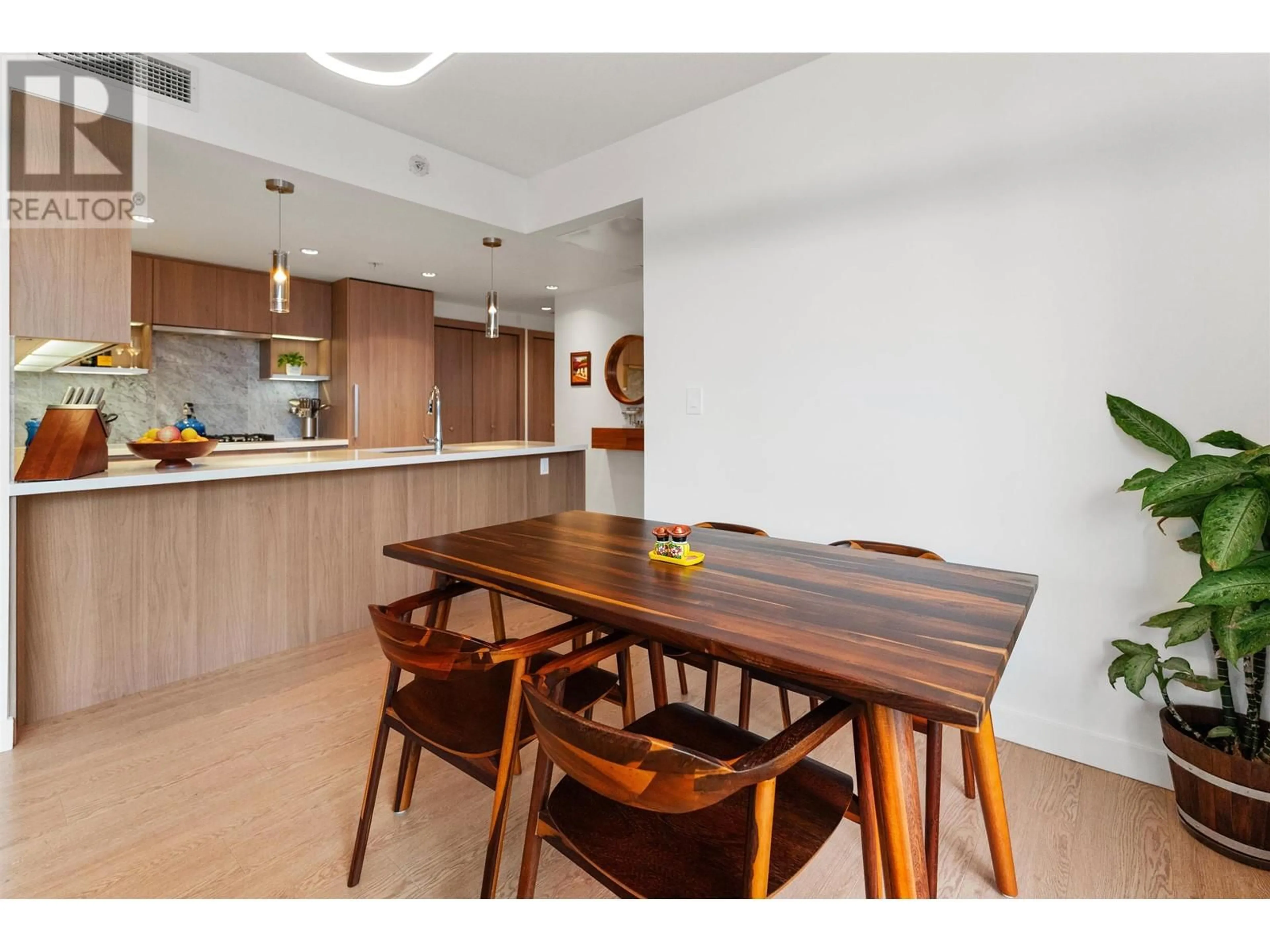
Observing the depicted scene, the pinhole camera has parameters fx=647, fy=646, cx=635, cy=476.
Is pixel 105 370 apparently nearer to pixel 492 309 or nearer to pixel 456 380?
pixel 456 380

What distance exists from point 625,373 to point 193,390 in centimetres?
378

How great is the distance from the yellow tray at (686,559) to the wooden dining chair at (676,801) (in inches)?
13.4

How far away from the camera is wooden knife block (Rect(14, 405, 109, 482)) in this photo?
2.34m

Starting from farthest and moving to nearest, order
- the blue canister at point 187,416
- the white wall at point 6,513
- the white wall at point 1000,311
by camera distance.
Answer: the blue canister at point 187,416, the white wall at point 6,513, the white wall at point 1000,311

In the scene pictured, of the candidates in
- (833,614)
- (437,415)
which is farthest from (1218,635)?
(437,415)

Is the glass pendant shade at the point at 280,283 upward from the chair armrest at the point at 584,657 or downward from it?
upward

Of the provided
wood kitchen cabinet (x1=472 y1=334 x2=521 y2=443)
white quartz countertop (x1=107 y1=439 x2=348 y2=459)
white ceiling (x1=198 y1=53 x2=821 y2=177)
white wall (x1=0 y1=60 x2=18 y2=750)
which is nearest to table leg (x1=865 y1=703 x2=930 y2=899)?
white ceiling (x1=198 y1=53 x2=821 y2=177)

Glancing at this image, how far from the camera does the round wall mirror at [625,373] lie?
19.1 ft

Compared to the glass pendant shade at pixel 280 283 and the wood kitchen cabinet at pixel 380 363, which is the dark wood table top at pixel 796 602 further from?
the wood kitchen cabinet at pixel 380 363

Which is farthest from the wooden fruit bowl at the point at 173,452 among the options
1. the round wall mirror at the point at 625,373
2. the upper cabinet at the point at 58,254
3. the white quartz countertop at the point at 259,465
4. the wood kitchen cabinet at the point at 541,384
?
the wood kitchen cabinet at the point at 541,384

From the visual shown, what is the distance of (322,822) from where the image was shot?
5.93ft

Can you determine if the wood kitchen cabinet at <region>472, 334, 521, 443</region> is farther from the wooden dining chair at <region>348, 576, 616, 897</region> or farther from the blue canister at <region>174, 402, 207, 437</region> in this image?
the wooden dining chair at <region>348, 576, 616, 897</region>
